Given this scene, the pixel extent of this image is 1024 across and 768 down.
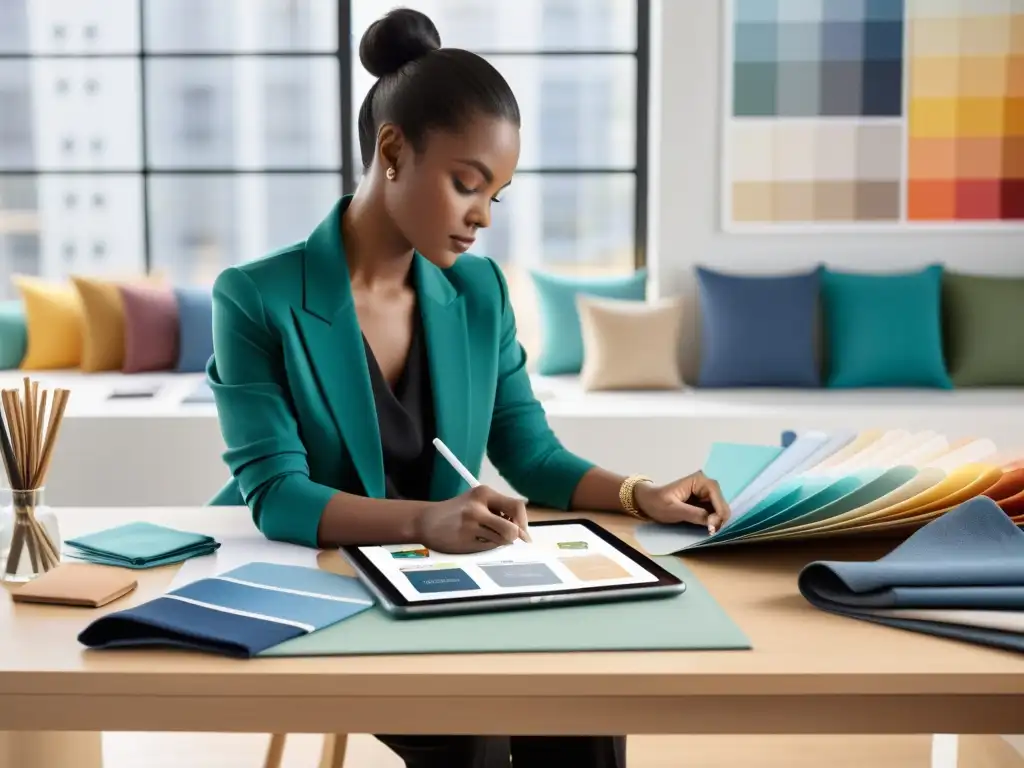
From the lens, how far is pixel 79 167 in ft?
18.1

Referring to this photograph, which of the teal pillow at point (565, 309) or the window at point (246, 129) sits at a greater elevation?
the window at point (246, 129)

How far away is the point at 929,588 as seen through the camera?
1.19 metres

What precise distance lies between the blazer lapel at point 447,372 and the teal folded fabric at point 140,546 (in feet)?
1.40

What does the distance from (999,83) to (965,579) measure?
434 cm

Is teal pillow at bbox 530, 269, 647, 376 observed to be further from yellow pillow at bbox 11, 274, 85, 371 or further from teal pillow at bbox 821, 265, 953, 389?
yellow pillow at bbox 11, 274, 85, 371

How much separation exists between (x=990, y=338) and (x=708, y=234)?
119 cm

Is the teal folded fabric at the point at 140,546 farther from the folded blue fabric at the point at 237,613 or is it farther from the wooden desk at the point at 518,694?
the wooden desk at the point at 518,694

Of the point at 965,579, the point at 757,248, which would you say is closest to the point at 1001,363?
the point at 757,248

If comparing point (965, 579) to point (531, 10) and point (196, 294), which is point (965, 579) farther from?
point (531, 10)

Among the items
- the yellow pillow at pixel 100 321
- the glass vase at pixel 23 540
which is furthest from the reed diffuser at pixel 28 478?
the yellow pillow at pixel 100 321

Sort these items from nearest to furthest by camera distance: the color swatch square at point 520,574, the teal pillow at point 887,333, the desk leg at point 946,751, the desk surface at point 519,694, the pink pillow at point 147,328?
the desk surface at point 519,694 → the color swatch square at point 520,574 → the desk leg at point 946,751 → the teal pillow at point 887,333 → the pink pillow at point 147,328

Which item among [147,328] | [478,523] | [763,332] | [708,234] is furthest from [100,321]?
[478,523]

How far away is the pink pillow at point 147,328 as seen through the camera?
4.97 meters

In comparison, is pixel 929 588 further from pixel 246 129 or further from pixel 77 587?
pixel 246 129
